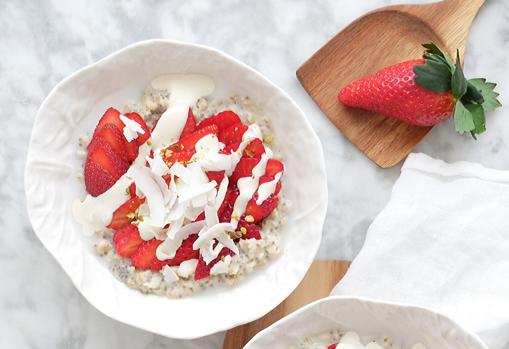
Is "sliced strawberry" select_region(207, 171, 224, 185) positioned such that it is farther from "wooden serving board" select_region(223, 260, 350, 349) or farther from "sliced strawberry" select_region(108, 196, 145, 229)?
"wooden serving board" select_region(223, 260, 350, 349)

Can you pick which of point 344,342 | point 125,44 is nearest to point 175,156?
point 125,44

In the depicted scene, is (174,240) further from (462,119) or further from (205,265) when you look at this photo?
(462,119)

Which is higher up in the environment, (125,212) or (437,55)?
(437,55)

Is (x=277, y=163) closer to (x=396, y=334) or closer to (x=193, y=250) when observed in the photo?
(x=193, y=250)

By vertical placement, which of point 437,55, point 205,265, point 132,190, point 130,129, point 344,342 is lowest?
point 344,342

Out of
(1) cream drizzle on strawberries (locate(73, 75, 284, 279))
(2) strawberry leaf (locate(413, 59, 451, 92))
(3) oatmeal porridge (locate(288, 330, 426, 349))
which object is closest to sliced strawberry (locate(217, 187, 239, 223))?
(1) cream drizzle on strawberries (locate(73, 75, 284, 279))

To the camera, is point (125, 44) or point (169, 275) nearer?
point (169, 275)
